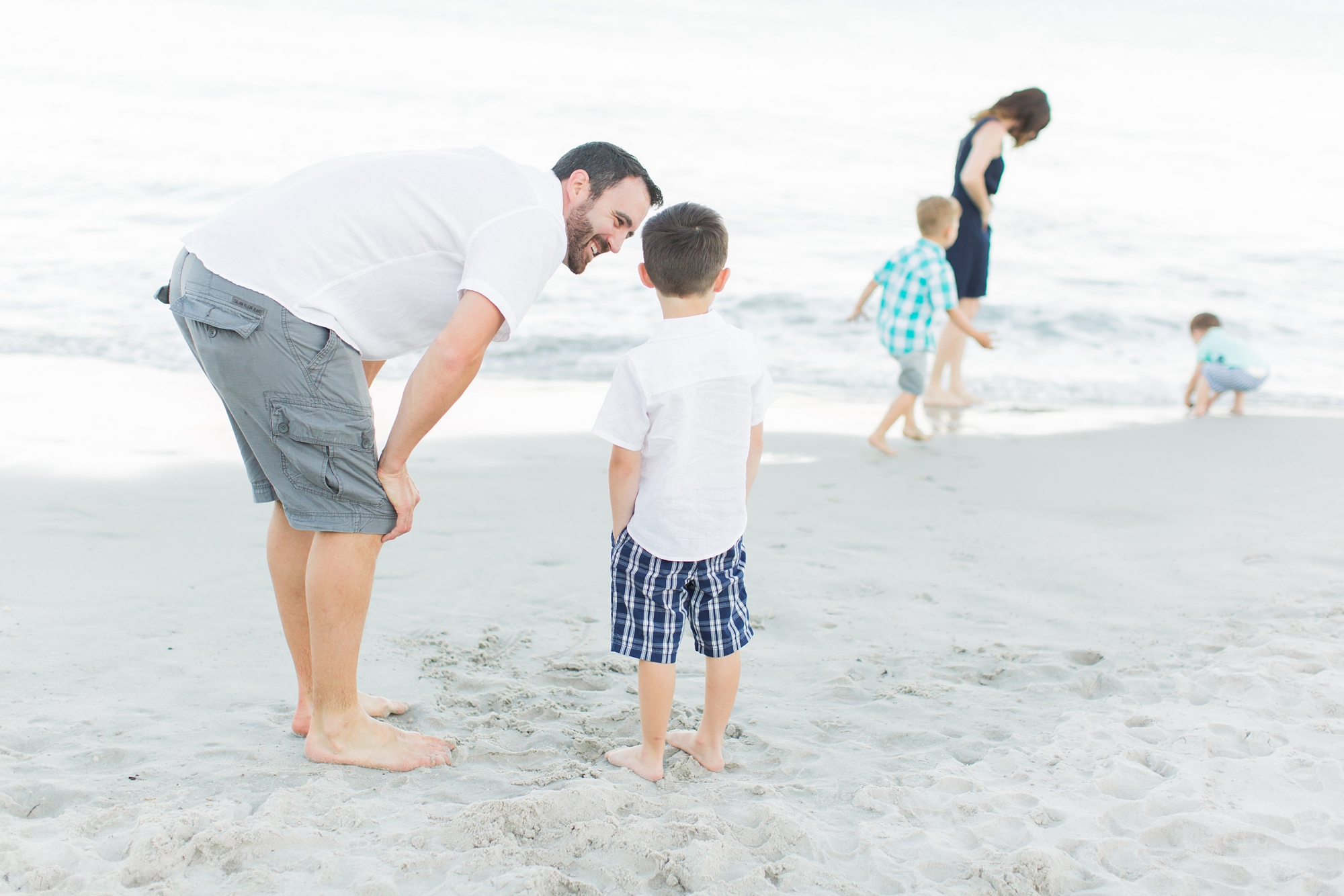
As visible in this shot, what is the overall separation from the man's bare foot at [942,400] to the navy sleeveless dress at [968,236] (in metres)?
0.73

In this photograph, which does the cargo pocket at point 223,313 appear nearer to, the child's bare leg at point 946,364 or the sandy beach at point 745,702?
the sandy beach at point 745,702

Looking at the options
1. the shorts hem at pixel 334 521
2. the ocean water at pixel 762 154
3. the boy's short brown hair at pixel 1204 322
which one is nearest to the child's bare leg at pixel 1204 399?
the boy's short brown hair at pixel 1204 322

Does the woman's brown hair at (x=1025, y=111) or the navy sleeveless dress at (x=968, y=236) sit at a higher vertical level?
the woman's brown hair at (x=1025, y=111)

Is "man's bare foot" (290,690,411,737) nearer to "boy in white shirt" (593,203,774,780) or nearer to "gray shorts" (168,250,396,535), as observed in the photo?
"gray shorts" (168,250,396,535)

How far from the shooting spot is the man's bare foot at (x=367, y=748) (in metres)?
2.37

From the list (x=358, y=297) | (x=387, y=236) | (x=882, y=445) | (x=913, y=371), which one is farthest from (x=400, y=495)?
(x=913, y=371)

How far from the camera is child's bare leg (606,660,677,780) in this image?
236 centimetres

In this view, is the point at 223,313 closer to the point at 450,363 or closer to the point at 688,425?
the point at 450,363

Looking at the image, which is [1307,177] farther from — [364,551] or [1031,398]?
[364,551]

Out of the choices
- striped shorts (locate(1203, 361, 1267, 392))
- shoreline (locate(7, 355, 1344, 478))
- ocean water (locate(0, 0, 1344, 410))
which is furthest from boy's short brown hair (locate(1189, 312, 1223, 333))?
ocean water (locate(0, 0, 1344, 410))

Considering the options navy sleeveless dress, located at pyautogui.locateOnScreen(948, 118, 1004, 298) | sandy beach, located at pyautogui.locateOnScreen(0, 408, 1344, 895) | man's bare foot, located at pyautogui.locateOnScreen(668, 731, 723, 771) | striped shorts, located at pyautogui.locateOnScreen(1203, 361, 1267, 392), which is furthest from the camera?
striped shorts, located at pyautogui.locateOnScreen(1203, 361, 1267, 392)

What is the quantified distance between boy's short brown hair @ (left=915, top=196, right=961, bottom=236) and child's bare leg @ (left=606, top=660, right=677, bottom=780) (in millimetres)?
3880

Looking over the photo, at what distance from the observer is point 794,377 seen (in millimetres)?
8148

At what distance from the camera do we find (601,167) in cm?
225
